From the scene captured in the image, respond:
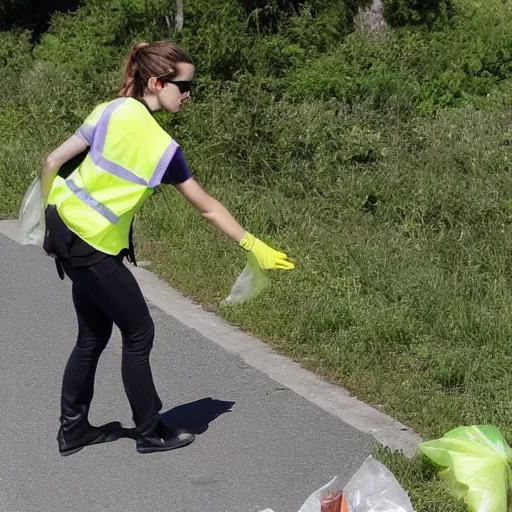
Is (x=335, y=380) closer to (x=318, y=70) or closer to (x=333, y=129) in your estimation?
(x=333, y=129)

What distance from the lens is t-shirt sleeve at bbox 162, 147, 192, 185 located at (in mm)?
4195

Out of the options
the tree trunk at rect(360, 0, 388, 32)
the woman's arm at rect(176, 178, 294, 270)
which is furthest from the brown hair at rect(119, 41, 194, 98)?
the tree trunk at rect(360, 0, 388, 32)

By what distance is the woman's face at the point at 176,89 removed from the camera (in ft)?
14.0

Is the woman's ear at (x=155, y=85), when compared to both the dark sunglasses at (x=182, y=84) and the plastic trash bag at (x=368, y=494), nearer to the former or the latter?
the dark sunglasses at (x=182, y=84)

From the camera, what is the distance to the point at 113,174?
418 centimetres

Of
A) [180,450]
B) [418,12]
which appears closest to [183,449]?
[180,450]

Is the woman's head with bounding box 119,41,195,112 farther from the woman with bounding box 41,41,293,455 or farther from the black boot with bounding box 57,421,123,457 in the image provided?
the black boot with bounding box 57,421,123,457

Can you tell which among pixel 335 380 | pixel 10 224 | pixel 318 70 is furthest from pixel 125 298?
pixel 318 70

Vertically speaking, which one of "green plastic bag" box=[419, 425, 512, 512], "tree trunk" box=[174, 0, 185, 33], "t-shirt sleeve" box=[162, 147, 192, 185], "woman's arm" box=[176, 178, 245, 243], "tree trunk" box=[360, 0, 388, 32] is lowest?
"tree trunk" box=[360, 0, 388, 32]

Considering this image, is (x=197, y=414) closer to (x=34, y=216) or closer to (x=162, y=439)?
(x=162, y=439)

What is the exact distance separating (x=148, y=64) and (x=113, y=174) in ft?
1.53

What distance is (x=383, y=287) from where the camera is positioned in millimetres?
6594

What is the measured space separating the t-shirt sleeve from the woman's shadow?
131 cm

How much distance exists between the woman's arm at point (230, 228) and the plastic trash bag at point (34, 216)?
0.75 metres
